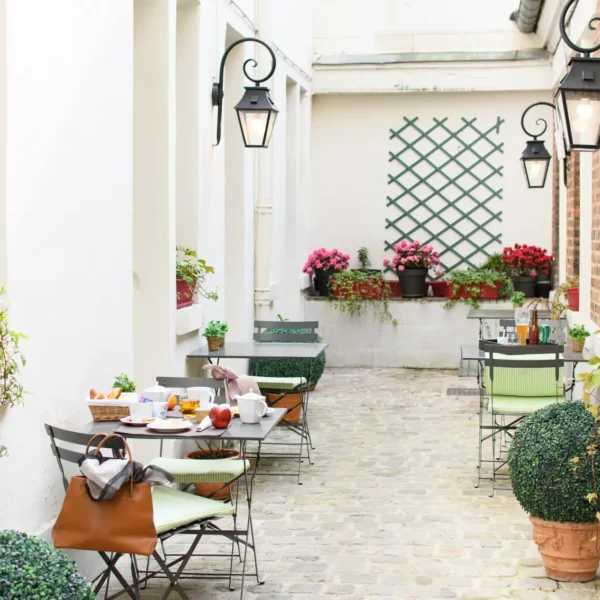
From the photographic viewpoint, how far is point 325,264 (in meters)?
10.5

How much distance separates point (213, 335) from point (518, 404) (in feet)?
6.14

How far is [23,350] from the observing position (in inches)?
132

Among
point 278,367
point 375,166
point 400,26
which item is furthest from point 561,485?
point 400,26

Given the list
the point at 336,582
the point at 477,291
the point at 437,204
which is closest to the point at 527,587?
the point at 336,582

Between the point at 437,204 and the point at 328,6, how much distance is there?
2.64 meters

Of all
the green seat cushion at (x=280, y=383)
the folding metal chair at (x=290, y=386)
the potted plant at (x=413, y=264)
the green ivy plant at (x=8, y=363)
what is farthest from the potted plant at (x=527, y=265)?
the green ivy plant at (x=8, y=363)

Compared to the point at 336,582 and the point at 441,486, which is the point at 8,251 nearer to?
the point at 336,582

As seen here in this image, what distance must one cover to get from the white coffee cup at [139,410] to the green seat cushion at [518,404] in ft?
6.82

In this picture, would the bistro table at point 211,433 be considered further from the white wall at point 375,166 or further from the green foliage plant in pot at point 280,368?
the white wall at point 375,166

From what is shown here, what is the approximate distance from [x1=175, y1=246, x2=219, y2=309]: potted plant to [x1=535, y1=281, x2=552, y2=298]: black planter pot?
525 centimetres

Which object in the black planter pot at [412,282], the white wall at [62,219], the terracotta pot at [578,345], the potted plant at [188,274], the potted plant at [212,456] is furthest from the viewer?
the black planter pot at [412,282]

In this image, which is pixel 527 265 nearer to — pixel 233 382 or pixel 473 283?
pixel 473 283

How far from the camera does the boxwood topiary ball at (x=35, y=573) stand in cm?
243

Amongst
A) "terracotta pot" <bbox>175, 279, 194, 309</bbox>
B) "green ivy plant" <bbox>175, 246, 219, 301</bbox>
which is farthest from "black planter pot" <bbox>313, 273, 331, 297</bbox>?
"terracotta pot" <bbox>175, 279, 194, 309</bbox>
